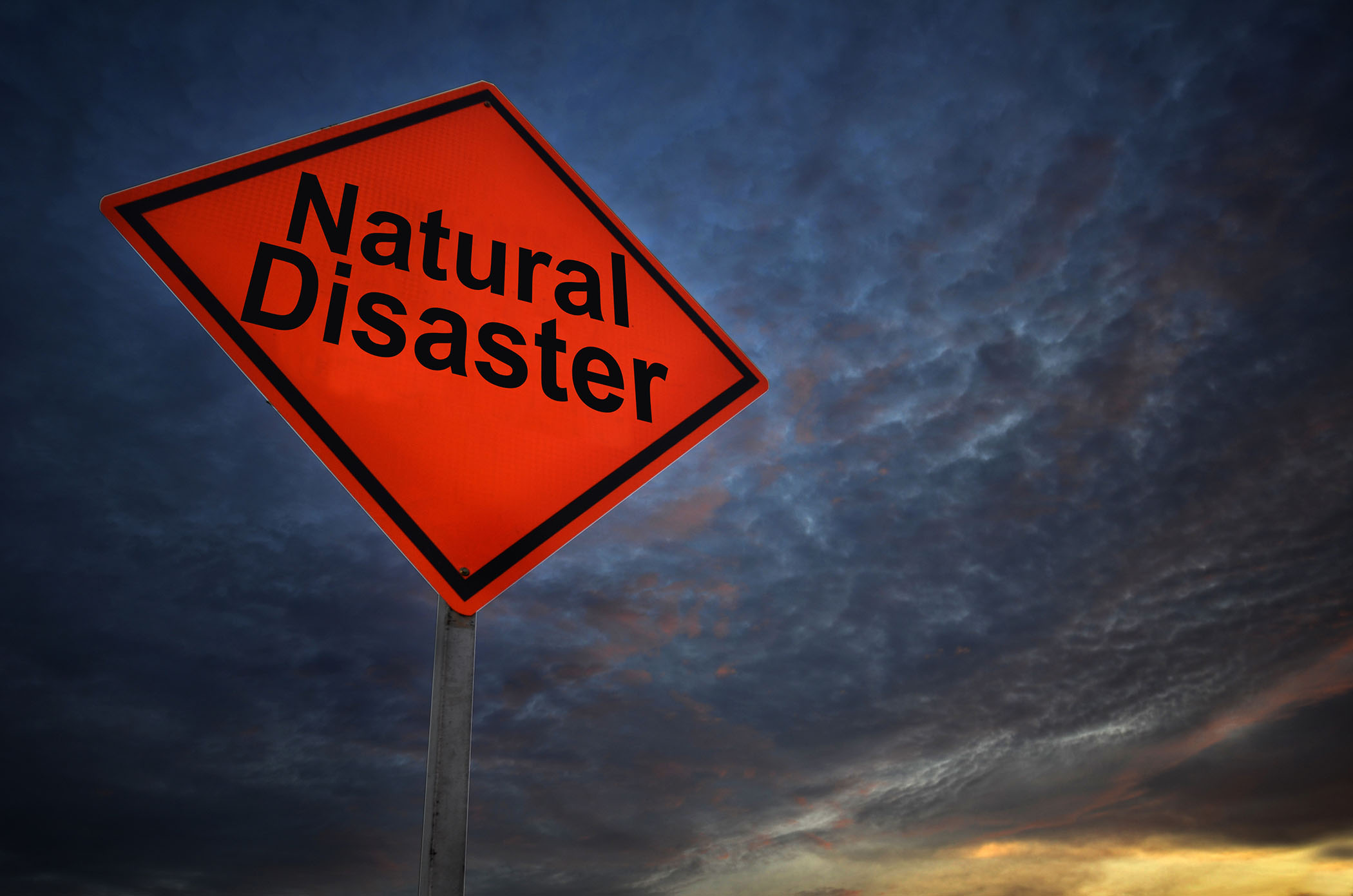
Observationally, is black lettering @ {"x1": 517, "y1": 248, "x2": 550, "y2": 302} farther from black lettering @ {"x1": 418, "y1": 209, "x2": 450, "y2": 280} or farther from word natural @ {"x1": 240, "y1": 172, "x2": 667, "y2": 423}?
black lettering @ {"x1": 418, "y1": 209, "x2": 450, "y2": 280}

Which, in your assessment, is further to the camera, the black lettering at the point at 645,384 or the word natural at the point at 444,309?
the black lettering at the point at 645,384

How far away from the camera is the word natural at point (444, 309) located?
232 cm

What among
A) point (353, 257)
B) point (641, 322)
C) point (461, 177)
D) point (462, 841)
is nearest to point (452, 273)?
point (353, 257)

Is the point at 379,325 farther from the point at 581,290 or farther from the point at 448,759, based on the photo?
the point at 448,759

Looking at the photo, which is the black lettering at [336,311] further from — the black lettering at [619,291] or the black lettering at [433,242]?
the black lettering at [619,291]

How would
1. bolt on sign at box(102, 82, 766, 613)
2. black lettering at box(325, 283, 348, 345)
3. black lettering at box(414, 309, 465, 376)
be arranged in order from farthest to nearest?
black lettering at box(414, 309, 465, 376), black lettering at box(325, 283, 348, 345), bolt on sign at box(102, 82, 766, 613)

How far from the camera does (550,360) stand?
8.59 feet

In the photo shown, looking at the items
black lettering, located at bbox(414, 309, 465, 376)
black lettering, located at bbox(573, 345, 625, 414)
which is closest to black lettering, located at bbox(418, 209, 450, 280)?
black lettering, located at bbox(414, 309, 465, 376)

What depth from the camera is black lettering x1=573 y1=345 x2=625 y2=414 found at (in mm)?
2629

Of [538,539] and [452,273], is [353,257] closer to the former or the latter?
[452,273]

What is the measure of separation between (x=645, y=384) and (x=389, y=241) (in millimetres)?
977

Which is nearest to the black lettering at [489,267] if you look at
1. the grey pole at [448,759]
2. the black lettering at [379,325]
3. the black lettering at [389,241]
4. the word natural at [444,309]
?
the word natural at [444,309]

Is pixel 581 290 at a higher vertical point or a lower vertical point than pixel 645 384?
higher

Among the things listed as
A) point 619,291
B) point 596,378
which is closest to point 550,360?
point 596,378
